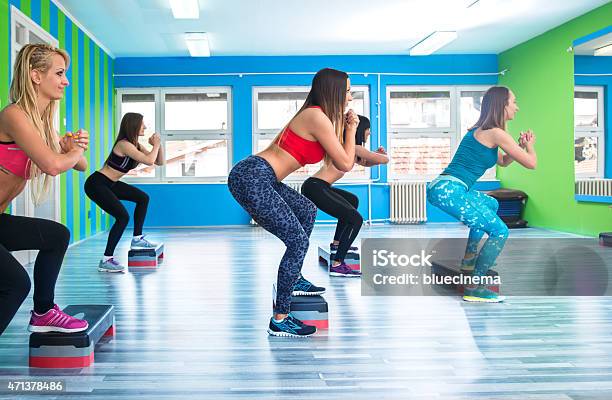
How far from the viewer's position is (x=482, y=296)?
3908 millimetres

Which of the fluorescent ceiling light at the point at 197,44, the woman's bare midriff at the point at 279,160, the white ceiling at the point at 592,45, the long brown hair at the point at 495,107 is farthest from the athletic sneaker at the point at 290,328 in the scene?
the fluorescent ceiling light at the point at 197,44

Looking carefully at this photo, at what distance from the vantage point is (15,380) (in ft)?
7.79

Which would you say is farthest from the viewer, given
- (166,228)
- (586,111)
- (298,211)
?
(166,228)

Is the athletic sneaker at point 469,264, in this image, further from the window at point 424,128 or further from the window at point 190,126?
the window at point 190,126

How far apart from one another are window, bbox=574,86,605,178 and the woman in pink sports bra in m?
6.50

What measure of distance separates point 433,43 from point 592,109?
2.45 m

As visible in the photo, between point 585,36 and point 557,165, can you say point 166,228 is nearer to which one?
point 557,165

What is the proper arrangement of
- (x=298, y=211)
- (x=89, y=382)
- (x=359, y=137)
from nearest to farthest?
1. (x=89, y=382)
2. (x=298, y=211)
3. (x=359, y=137)

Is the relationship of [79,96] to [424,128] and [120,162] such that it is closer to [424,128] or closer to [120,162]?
[120,162]

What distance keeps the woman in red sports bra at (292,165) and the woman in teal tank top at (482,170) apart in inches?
38.2

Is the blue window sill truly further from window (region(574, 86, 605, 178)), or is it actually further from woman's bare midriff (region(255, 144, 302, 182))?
woman's bare midriff (region(255, 144, 302, 182))

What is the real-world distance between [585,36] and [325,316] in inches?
238

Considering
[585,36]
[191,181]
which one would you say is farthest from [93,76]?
[585,36]

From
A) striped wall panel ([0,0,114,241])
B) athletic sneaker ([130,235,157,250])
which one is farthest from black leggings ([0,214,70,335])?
striped wall panel ([0,0,114,241])
